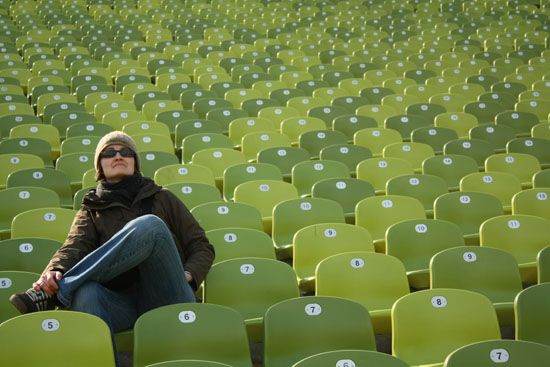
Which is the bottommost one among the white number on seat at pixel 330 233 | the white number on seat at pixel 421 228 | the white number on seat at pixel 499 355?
the white number on seat at pixel 330 233

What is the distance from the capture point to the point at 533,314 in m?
3.84

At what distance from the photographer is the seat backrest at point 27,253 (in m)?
4.30

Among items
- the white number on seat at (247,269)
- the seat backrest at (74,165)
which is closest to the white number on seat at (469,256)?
the white number on seat at (247,269)

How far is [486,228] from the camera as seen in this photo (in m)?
5.09

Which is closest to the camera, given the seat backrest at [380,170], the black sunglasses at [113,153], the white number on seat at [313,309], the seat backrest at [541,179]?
the white number on seat at [313,309]

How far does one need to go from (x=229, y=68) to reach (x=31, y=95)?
239 centimetres

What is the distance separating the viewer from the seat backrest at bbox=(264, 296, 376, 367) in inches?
145

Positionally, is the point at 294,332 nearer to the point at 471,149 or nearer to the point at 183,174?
the point at 183,174

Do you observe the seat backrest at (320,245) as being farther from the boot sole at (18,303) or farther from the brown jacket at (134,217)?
the boot sole at (18,303)

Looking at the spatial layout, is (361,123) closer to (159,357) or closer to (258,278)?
(258,278)

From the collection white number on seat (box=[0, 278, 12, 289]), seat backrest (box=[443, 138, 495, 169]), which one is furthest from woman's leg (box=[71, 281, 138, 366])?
seat backrest (box=[443, 138, 495, 169])

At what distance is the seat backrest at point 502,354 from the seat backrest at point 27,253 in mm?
2192

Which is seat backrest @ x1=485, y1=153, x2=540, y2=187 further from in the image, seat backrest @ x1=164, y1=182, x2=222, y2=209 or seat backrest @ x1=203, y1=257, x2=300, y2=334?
seat backrest @ x1=203, y1=257, x2=300, y2=334

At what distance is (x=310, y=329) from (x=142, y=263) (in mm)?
804
